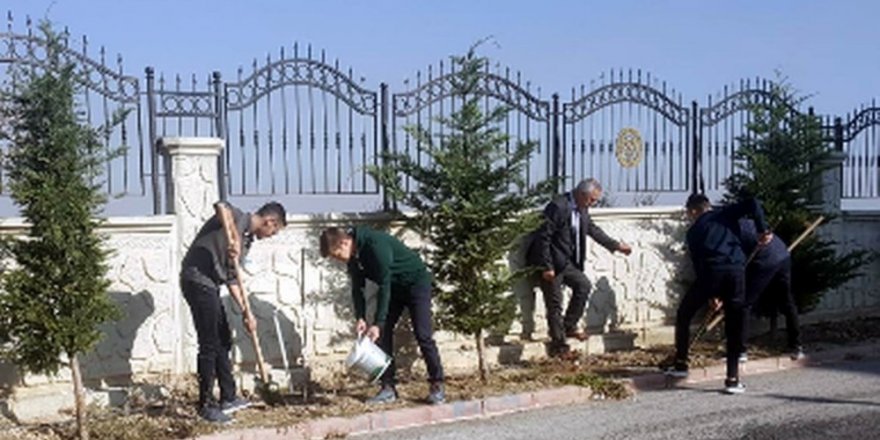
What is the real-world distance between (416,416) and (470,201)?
1.95 meters

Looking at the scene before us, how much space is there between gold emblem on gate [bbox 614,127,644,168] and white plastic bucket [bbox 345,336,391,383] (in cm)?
493

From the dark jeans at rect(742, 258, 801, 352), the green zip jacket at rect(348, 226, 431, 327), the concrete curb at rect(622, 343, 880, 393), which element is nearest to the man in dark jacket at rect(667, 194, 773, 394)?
the concrete curb at rect(622, 343, 880, 393)

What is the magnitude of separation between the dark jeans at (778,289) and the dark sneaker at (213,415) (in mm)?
4877

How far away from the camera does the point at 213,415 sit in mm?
7809

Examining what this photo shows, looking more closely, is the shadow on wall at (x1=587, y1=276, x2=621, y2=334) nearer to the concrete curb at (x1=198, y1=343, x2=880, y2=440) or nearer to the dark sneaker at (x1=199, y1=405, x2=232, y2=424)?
the concrete curb at (x1=198, y1=343, x2=880, y2=440)

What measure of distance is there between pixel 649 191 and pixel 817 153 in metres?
1.91

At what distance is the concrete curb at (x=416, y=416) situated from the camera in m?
7.67

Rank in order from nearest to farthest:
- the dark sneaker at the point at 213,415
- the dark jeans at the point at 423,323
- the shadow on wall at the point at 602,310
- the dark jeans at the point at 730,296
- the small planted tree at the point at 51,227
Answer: the small planted tree at the point at 51,227 < the dark sneaker at the point at 213,415 < the dark jeans at the point at 423,323 < the dark jeans at the point at 730,296 < the shadow on wall at the point at 602,310

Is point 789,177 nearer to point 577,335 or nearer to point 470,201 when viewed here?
point 577,335

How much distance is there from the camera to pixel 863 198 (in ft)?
46.3

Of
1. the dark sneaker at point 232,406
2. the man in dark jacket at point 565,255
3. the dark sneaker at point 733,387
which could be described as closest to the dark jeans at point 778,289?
the dark sneaker at point 733,387

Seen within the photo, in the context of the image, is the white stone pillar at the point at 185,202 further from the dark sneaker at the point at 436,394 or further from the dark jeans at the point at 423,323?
the dark sneaker at the point at 436,394

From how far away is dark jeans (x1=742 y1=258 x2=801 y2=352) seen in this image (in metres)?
9.95

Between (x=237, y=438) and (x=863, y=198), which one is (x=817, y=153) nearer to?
(x=863, y=198)
